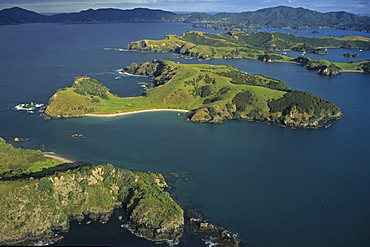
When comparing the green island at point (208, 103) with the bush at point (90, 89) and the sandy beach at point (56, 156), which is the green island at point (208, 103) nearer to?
the bush at point (90, 89)

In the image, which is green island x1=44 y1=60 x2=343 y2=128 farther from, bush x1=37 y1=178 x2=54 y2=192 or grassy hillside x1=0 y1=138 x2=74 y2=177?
bush x1=37 y1=178 x2=54 y2=192

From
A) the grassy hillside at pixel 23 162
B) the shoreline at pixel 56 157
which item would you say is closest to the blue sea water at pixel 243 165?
the shoreline at pixel 56 157

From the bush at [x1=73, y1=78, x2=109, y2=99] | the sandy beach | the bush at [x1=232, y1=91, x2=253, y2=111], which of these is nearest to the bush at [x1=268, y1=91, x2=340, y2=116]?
the bush at [x1=232, y1=91, x2=253, y2=111]

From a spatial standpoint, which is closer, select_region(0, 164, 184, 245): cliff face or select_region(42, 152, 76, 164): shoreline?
select_region(0, 164, 184, 245): cliff face

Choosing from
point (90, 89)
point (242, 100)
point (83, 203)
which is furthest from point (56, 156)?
point (242, 100)

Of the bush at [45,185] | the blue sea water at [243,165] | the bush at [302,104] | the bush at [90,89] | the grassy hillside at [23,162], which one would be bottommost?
the blue sea water at [243,165]

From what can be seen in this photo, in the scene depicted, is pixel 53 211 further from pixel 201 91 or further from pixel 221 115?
pixel 201 91
